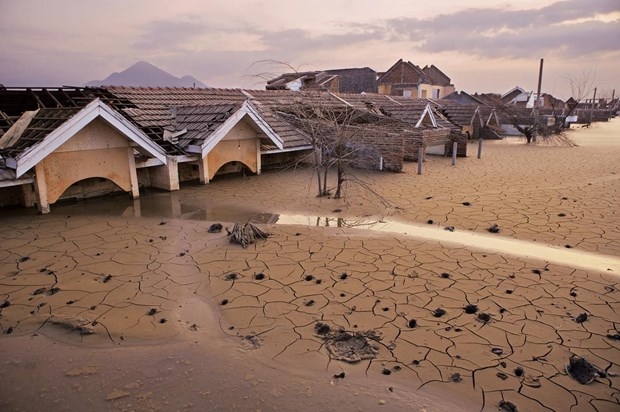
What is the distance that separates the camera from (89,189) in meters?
11.1

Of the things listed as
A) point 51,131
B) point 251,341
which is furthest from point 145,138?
point 251,341

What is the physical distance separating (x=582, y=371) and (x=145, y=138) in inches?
392

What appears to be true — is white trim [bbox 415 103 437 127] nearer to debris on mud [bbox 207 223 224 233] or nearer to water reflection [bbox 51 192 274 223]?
water reflection [bbox 51 192 274 223]

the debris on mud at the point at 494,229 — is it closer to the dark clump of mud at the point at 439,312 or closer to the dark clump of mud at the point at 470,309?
the dark clump of mud at the point at 470,309

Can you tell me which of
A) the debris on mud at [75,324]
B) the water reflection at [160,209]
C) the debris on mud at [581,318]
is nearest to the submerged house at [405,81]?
the water reflection at [160,209]

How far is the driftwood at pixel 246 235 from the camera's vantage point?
755cm

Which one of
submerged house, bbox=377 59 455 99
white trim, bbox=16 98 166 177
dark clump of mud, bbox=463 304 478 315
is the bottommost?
dark clump of mud, bbox=463 304 478 315

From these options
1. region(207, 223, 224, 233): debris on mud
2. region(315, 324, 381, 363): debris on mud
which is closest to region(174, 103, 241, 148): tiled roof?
region(207, 223, 224, 233): debris on mud

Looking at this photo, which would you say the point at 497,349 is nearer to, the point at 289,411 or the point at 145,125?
the point at 289,411

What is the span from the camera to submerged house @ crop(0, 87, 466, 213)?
9.11 m

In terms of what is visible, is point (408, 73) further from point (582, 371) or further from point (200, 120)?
point (582, 371)

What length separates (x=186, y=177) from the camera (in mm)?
13477

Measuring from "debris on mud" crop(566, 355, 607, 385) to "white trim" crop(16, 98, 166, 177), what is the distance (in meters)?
9.70

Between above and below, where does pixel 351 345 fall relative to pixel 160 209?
below
